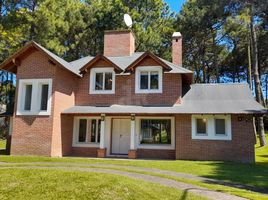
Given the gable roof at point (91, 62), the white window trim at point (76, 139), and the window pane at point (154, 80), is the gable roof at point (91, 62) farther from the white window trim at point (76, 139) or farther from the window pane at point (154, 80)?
the white window trim at point (76, 139)

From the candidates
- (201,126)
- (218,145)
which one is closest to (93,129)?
(201,126)

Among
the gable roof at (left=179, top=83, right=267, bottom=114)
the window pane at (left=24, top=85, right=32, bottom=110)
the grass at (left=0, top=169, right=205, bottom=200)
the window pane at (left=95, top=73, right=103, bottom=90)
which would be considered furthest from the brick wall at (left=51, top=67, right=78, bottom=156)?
the gable roof at (left=179, top=83, right=267, bottom=114)

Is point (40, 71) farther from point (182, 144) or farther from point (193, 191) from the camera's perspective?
point (193, 191)

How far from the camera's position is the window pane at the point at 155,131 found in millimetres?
17016

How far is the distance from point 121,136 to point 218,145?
6161 millimetres

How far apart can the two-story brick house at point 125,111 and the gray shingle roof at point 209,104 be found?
0.05 meters

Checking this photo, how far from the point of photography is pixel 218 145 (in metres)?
15.7

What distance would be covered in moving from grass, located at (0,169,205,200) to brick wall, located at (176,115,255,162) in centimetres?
765

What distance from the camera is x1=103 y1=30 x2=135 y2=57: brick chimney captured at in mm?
20766

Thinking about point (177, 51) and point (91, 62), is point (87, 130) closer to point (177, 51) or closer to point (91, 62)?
point (91, 62)

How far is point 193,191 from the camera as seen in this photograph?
8.31m

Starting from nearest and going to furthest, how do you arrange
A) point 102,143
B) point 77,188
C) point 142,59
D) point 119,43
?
point 77,188 < point 102,143 < point 142,59 < point 119,43

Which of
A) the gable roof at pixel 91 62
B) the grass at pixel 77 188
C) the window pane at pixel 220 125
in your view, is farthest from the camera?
the gable roof at pixel 91 62

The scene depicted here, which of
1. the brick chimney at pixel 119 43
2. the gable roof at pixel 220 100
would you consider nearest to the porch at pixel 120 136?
the gable roof at pixel 220 100
